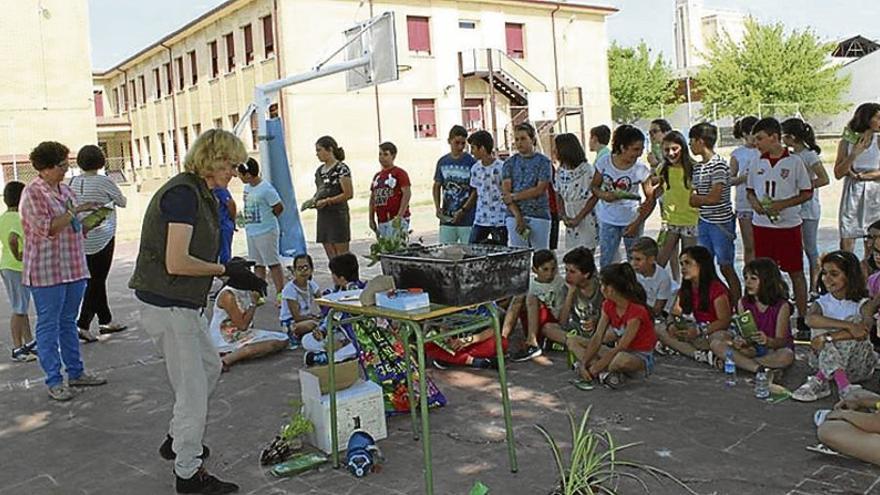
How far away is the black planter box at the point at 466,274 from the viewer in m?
4.11

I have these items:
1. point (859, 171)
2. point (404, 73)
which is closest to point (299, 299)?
point (859, 171)

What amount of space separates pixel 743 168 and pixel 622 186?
5.51 feet

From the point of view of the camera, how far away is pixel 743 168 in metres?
8.32

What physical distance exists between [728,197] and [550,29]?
30.2 metres

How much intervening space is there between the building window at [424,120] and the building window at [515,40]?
467cm

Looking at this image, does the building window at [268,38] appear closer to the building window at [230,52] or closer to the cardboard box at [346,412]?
the building window at [230,52]

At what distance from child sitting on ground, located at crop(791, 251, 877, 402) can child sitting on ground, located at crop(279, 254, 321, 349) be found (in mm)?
3981

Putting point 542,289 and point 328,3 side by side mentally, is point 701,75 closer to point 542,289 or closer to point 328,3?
point 328,3

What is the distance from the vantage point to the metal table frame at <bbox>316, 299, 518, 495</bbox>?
13.0ft

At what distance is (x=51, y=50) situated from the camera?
1171 inches

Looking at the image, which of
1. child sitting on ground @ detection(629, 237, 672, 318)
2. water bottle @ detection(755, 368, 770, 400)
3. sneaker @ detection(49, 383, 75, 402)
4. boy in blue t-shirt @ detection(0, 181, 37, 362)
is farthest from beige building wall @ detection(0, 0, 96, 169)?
water bottle @ detection(755, 368, 770, 400)

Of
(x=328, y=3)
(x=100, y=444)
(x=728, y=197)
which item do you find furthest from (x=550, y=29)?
(x=100, y=444)

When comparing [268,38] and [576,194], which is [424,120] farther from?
[576,194]

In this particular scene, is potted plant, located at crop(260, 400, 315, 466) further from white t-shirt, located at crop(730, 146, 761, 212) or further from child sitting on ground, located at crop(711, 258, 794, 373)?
white t-shirt, located at crop(730, 146, 761, 212)
